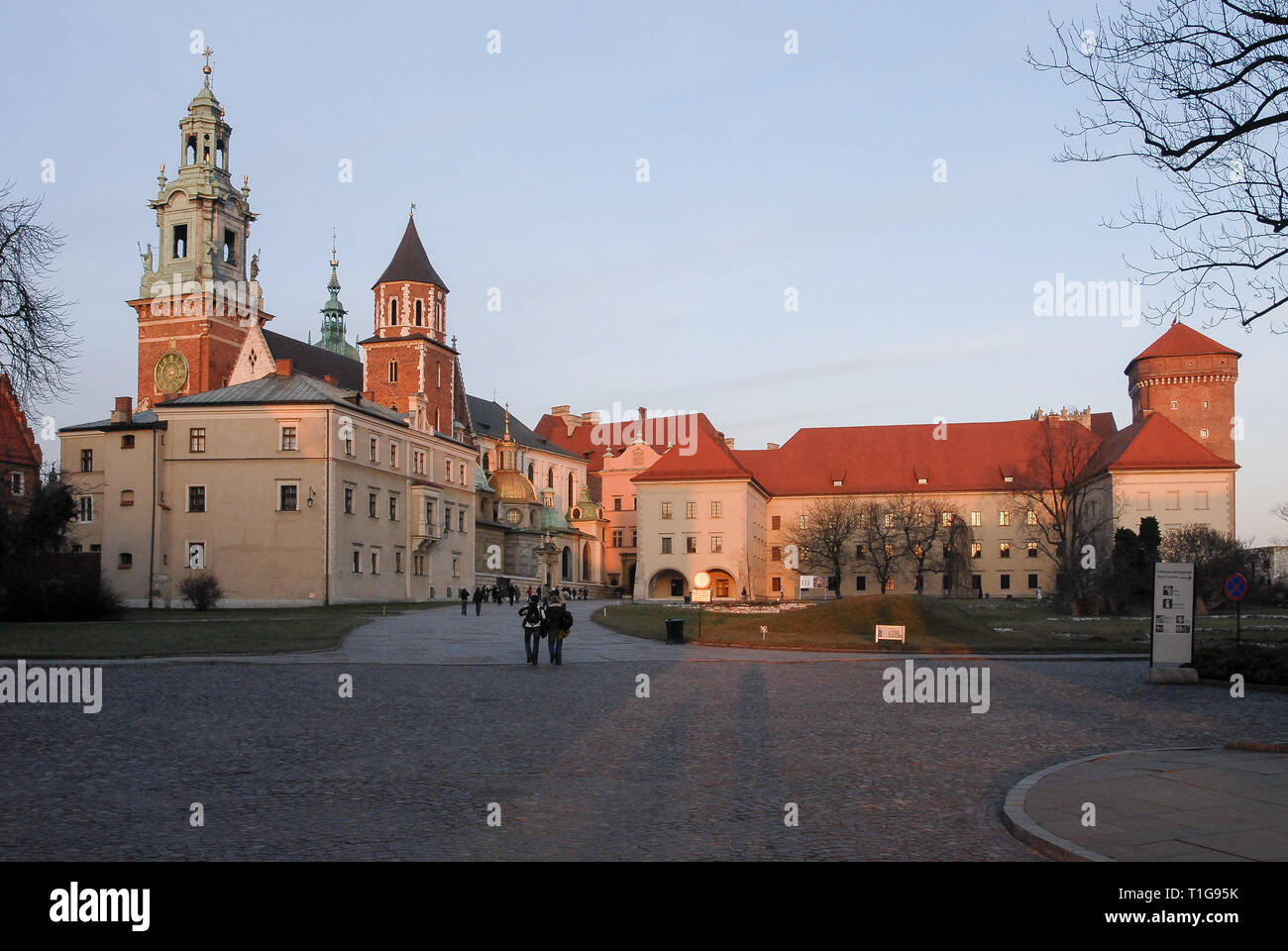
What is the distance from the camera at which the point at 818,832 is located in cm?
→ 955

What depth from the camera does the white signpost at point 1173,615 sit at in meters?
22.1

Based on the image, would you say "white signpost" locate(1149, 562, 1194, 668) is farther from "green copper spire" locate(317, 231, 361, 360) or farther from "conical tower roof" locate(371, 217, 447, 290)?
"green copper spire" locate(317, 231, 361, 360)

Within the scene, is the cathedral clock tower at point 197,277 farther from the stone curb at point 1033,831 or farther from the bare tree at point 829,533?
the stone curb at point 1033,831

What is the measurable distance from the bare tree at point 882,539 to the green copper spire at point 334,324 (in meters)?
64.4

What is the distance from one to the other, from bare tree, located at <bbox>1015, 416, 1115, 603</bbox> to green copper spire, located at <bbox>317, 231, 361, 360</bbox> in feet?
247

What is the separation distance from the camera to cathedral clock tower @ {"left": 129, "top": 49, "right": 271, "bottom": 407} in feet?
315

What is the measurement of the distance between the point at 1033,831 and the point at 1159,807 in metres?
1.60

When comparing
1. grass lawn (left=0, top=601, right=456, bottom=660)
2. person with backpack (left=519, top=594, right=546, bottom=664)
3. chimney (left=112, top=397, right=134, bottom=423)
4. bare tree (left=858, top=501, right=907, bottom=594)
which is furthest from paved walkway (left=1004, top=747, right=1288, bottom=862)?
bare tree (left=858, top=501, right=907, bottom=594)

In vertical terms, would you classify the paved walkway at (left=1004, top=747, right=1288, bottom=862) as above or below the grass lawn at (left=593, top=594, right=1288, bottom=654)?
above

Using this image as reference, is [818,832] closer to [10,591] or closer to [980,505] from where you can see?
[10,591]

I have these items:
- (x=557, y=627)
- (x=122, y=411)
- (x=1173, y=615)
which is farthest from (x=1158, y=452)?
(x=557, y=627)
